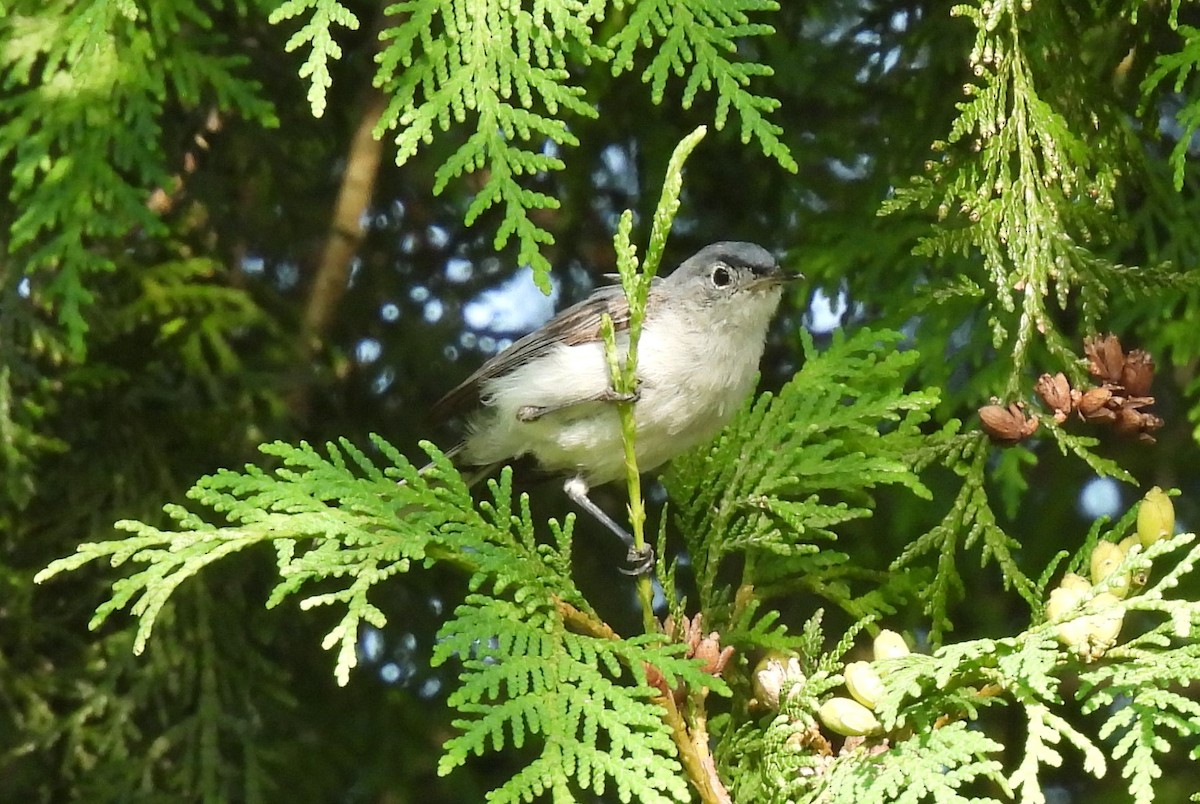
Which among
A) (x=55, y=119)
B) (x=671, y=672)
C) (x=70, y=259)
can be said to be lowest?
(x=671, y=672)

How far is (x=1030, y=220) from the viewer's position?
2.24 meters

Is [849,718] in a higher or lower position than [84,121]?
lower

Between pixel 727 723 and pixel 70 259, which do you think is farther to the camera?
pixel 70 259

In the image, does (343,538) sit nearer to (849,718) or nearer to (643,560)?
(643,560)

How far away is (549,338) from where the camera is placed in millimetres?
3059

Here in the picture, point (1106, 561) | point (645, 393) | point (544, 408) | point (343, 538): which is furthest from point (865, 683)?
point (544, 408)

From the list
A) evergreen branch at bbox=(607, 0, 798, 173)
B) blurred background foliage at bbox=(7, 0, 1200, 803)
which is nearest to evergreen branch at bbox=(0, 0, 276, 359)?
blurred background foliage at bbox=(7, 0, 1200, 803)

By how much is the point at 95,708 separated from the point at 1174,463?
2713mm

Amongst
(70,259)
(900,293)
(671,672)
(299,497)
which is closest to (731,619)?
(671,672)

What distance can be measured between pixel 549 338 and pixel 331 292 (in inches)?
30.1

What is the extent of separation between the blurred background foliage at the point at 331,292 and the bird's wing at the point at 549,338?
432mm

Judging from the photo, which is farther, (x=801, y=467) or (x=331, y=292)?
(x=331, y=292)

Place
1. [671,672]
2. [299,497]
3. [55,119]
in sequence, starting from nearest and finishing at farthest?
[671,672]
[299,497]
[55,119]

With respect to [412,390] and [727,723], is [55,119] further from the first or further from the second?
[727,723]
